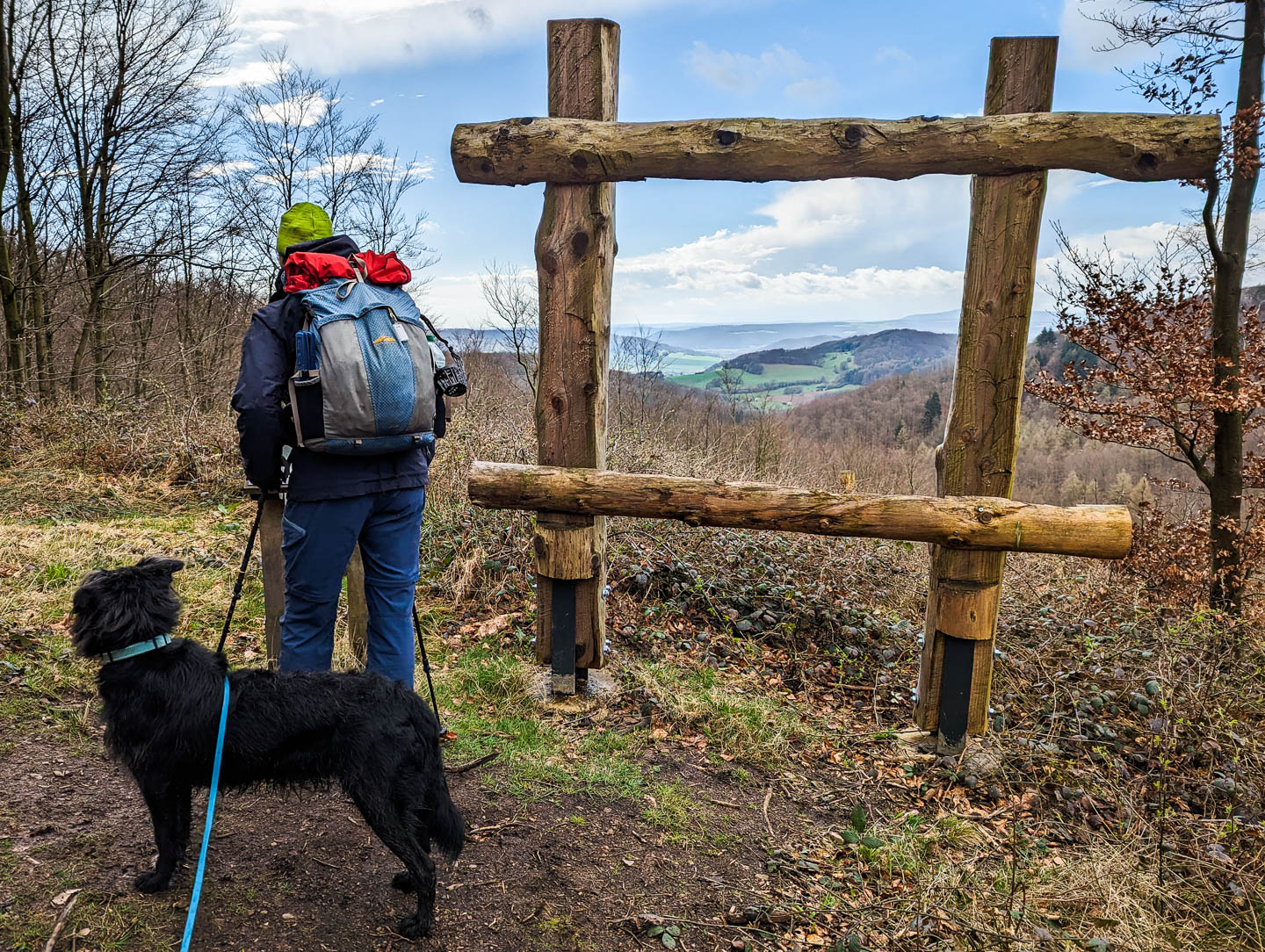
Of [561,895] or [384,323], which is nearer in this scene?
[561,895]

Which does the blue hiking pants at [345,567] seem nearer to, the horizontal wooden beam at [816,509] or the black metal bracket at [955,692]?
the horizontal wooden beam at [816,509]

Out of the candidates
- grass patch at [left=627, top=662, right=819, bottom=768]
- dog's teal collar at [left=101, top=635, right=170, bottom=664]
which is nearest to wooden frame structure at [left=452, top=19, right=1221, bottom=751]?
grass patch at [left=627, top=662, right=819, bottom=768]

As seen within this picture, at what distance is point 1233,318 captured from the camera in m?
6.40

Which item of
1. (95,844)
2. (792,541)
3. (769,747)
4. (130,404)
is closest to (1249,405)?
(792,541)

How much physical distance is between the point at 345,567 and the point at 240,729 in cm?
94

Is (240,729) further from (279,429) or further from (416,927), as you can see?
(279,429)

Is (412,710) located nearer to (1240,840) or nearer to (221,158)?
(1240,840)

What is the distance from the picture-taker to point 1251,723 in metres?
4.43

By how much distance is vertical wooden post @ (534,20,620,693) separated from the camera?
4.22 m

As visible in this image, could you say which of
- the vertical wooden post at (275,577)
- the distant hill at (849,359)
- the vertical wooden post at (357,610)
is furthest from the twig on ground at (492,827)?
the distant hill at (849,359)

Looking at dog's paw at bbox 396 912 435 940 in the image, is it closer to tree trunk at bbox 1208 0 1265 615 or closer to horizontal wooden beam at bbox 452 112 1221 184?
horizontal wooden beam at bbox 452 112 1221 184

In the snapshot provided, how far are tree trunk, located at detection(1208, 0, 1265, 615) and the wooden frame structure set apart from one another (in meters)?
3.24

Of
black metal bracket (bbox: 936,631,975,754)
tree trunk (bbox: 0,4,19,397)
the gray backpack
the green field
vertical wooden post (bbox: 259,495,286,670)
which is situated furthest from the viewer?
the green field

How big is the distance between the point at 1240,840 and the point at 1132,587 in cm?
376
